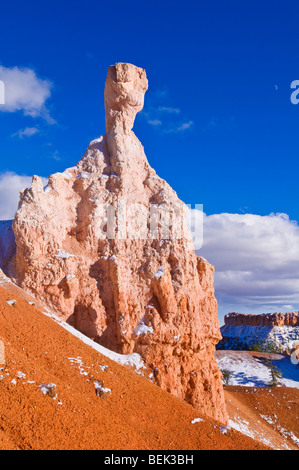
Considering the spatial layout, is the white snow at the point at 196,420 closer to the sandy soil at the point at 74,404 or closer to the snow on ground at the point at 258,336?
the sandy soil at the point at 74,404

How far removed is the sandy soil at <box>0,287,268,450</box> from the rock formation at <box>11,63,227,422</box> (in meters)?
3.88

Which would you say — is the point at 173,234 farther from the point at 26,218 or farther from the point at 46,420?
the point at 46,420

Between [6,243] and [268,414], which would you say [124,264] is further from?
[268,414]

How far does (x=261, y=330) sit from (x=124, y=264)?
121274 millimetres

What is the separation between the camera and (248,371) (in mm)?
57781

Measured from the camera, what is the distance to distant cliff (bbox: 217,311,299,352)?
123 m

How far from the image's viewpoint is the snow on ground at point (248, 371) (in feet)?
178

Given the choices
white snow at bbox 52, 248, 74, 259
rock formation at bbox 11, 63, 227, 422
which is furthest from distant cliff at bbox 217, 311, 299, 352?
Result: white snow at bbox 52, 248, 74, 259

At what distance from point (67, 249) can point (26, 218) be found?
11.0 ft

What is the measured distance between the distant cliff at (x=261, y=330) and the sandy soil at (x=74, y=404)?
4303 inches

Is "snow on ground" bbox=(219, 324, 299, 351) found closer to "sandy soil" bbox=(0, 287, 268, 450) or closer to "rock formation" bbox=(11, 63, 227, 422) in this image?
"rock formation" bbox=(11, 63, 227, 422)

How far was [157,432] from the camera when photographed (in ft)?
44.6

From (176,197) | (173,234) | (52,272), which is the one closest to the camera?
(52,272)
